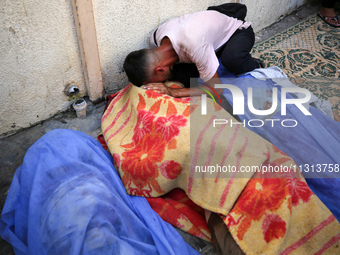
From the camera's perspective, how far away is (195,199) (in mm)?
1675

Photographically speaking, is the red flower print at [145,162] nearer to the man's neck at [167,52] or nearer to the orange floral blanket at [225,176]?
the orange floral blanket at [225,176]

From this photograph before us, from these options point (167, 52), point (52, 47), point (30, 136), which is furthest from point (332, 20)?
point (30, 136)

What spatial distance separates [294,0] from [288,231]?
3606mm

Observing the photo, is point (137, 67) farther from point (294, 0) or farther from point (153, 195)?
point (294, 0)

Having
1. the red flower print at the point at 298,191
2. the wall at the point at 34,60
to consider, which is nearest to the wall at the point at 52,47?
the wall at the point at 34,60

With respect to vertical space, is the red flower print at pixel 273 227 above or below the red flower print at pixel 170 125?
below

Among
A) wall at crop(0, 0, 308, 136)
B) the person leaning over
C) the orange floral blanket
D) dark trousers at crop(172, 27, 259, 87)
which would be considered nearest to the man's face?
the person leaning over

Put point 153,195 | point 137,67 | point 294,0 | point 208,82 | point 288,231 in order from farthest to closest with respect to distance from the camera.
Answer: point 294,0 → point 208,82 → point 137,67 → point 153,195 → point 288,231

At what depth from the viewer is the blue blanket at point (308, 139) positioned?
1.66 meters

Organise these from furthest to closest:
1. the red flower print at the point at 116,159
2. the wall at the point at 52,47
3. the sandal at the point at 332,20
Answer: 1. the sandal at the point at 332,20
2. the wall at the point at 52,47
3. the red flower print at the point at 116,159

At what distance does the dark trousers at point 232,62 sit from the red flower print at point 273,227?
1.44 metres

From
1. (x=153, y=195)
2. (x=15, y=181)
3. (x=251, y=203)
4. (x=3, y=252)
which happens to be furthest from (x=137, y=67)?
(x=3, y=252)

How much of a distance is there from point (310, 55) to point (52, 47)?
9.10 ft

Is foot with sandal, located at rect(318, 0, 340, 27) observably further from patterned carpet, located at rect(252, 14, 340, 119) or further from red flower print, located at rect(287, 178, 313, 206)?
red flower print, located at rect(287, 178, 313, 206)
